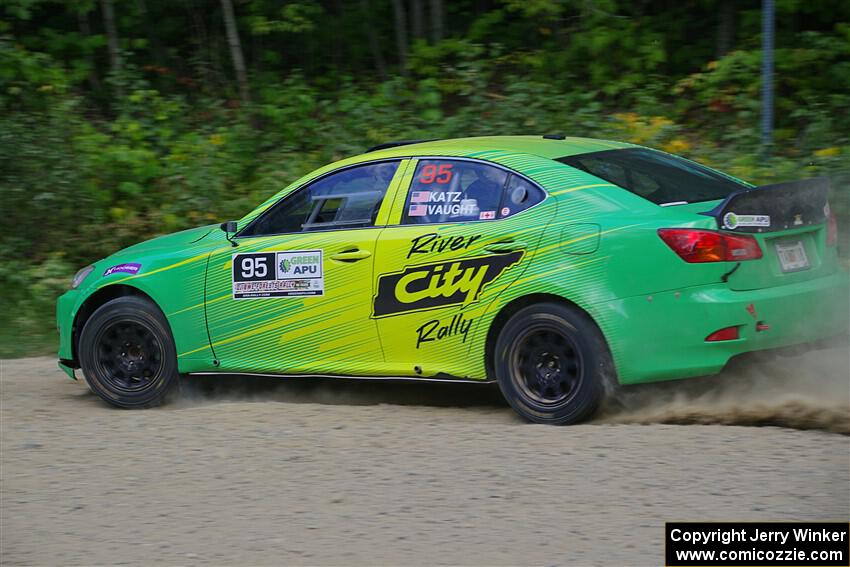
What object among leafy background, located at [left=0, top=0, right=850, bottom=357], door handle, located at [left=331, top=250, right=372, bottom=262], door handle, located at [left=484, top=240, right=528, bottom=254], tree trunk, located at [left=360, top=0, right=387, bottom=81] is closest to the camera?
door handle, located at [left=484, top=240, right=528, bottom=254]

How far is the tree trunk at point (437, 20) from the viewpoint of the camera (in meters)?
16.4

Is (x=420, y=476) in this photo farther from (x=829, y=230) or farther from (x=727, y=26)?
(x=727, y=26)

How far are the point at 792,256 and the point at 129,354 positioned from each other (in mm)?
4387

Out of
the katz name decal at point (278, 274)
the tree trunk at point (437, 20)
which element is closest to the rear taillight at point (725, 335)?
the katz name decal at point (278, 274)

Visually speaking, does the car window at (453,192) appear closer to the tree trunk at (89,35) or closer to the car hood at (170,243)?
the car hood at (170,243)

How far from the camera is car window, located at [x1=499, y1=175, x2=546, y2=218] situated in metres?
6.61

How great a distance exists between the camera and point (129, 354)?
313 inches

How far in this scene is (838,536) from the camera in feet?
14.6

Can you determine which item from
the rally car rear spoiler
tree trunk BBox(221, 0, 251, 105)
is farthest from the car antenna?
tree trunk BBox(221, 0, 251, 105)

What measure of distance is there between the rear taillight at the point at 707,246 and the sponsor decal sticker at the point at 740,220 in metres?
0.05

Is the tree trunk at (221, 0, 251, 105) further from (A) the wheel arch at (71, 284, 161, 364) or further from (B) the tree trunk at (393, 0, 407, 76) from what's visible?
(A) the wheel arch at (71, 284, 161, 364)

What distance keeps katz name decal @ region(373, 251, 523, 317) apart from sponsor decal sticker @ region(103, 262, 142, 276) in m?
1.86

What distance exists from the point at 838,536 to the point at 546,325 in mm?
2307

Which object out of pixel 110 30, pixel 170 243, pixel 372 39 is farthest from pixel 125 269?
pixel 372 39
